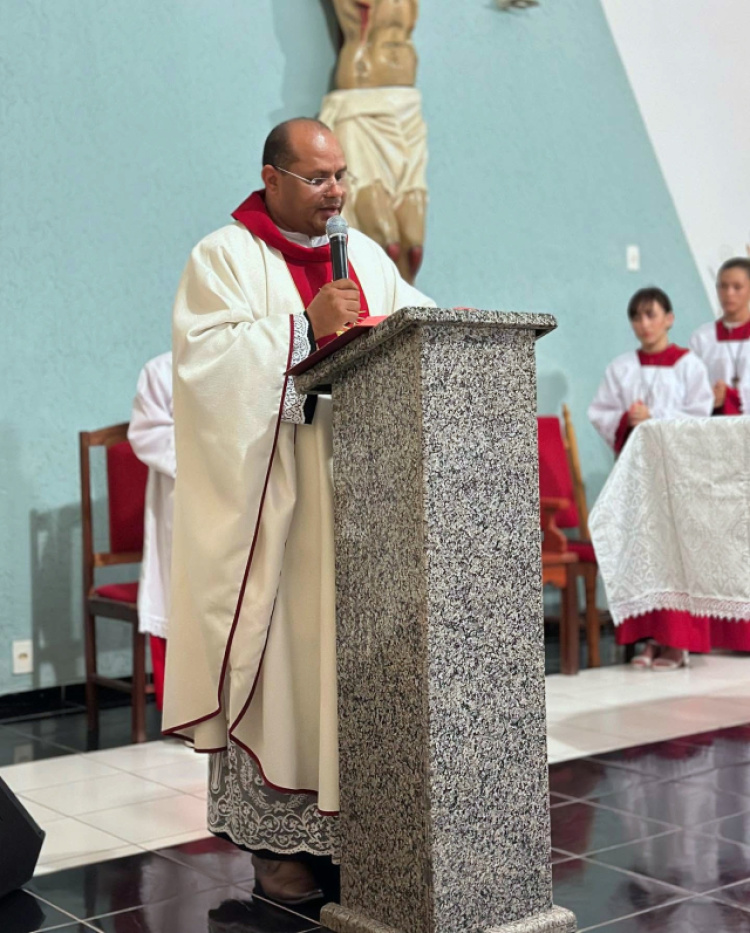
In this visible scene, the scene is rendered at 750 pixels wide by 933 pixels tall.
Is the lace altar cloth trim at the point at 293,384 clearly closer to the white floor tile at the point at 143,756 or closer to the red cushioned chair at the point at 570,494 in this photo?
the white floor tile at the point at 143,756

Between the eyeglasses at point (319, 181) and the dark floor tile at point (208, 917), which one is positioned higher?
the eyeglasses at point (319, 181)

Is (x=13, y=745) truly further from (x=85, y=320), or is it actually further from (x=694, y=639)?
(x=694, y=639)

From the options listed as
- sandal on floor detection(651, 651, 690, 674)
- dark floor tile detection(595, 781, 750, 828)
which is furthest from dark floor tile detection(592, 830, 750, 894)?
sandal on floor detection(651, 651, 690, 674)

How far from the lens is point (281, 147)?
8.47ft

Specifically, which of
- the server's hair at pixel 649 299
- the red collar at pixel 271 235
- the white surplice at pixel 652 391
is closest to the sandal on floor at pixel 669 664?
the white surplice at pixel 652 391

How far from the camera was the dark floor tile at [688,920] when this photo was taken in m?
2.39

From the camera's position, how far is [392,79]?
5.53 m

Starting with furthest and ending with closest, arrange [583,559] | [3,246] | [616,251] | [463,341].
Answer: [616,251] < [583,559] < [3,246] < [463,341]

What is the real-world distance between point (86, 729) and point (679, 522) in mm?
2170

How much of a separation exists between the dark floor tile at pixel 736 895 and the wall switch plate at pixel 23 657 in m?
2.96

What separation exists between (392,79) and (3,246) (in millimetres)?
1858

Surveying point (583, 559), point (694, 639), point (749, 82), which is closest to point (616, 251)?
point (749, 82)

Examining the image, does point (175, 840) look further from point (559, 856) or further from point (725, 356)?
point (725, 356)

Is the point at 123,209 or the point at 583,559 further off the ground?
the point at 123,209
